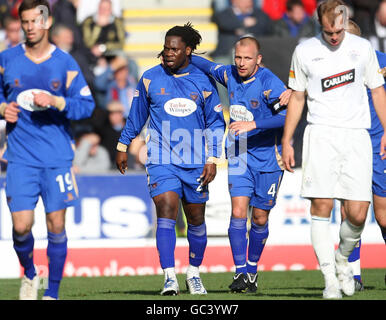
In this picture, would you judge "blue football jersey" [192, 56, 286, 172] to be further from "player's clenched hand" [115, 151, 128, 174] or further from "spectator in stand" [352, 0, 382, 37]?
"spectator in stand" [352, 0, 382, 37]

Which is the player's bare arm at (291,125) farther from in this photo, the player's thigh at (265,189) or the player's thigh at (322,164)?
the player's thigh at (265,189)

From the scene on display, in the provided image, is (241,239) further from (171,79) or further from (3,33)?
(3,33)

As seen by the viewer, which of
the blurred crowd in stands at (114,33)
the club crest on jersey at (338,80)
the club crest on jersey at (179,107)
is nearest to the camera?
the club crest on jersey at (338,80)

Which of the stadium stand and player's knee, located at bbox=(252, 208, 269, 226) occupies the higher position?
the stadium stand

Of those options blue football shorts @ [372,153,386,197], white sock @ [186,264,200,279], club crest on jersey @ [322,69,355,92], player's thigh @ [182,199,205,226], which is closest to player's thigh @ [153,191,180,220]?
player's thigh @ [182,199,205,226]

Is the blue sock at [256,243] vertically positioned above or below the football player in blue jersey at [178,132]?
below

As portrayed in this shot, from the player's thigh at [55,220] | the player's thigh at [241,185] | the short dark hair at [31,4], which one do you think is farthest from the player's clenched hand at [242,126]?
the short dark hair at [31,4]

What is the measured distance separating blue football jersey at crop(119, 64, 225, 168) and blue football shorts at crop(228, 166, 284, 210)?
544mm

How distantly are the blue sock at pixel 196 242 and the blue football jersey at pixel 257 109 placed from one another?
95 cm

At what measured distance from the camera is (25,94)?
8.70m

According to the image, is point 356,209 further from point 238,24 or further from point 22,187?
point 238,24

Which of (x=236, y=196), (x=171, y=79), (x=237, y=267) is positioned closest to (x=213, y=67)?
(x=171, y=79)

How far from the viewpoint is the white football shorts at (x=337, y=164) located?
27.0 feet

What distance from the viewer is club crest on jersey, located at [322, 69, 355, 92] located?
8188 millimetres
